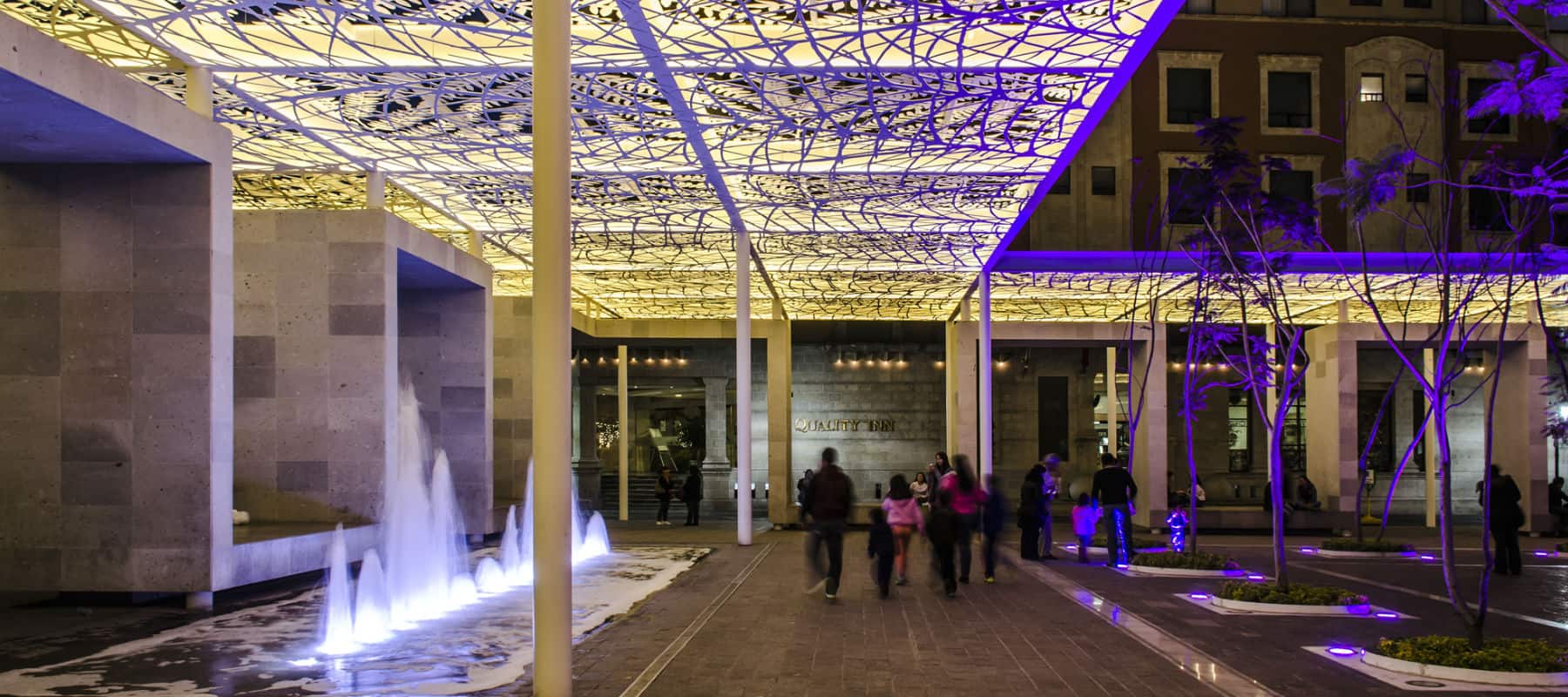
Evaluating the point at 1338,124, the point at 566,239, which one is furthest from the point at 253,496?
the point at 1338,124

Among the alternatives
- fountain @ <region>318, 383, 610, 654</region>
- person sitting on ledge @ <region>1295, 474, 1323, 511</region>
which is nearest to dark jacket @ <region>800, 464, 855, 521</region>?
fountain @ <region>318, 383, 610, 654</region>

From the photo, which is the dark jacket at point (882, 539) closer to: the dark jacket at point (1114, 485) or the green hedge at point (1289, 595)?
the green hedge at point (1289, 595)

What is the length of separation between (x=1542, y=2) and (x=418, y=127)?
1230 centimetres

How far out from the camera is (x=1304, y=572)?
17188 mm

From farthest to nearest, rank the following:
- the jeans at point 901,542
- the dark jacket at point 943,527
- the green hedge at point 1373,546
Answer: the green hedge at point 1373,546 → the jeans at point 901,542 → the dark jacket at point 943,527

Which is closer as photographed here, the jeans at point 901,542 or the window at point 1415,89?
the jeans at point 901,542

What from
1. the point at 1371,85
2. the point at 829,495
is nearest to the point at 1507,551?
the point at 829,495

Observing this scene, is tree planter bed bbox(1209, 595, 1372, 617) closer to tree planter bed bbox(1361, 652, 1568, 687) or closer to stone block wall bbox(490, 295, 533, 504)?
tree planter bed bbox(1361, 652, 1568, 687)

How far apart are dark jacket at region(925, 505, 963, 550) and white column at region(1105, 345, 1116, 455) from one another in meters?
11.5

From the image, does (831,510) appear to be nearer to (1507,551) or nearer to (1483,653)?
(1483,653)

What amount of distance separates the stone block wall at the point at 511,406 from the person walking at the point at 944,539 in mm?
14829

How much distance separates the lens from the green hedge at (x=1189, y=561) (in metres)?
16.6

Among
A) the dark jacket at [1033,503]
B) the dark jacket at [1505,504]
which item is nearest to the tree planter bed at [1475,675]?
the dark jacket at [1505,504]

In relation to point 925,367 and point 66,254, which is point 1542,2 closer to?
point 66,254
